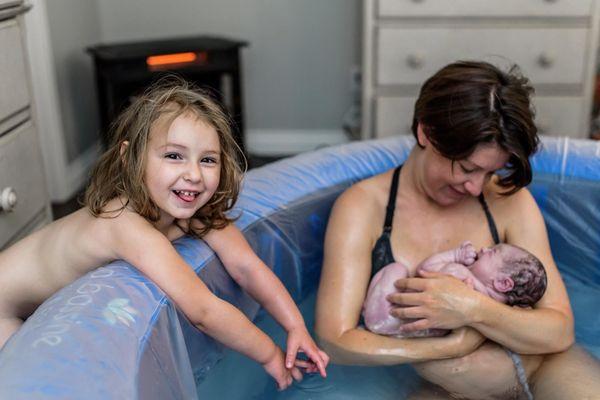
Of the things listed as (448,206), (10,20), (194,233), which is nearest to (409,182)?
(448,206)

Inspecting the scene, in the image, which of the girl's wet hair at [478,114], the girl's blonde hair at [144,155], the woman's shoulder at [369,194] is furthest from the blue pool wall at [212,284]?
the girl's wet hair at [478,114]

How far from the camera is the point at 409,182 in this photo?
5.00ft

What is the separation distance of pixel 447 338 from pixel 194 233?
523mm

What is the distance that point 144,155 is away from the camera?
1.21 meters

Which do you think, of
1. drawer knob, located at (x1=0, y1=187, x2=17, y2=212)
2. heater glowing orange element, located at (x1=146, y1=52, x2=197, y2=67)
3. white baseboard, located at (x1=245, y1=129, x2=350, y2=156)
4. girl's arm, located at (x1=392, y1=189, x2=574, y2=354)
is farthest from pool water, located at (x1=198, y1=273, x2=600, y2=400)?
white baseboard, located at (x1=245, y1=129, x2=350, y2=156)

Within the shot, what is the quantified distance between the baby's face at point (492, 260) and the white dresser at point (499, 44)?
4.52 ft

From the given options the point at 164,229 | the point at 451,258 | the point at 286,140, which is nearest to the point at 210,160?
the point at 164,229

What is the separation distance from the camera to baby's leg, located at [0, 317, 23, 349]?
50.2 inches

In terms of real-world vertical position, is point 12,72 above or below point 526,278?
above

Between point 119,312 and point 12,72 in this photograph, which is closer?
point 119,312

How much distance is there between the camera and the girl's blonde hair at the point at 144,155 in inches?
47.4

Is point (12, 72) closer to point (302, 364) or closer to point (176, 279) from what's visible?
point (176, 279)

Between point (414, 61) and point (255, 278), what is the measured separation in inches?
61.3

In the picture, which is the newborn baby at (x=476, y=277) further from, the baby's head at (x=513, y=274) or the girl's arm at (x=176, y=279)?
the girl's arm at (x=176, y=279)
